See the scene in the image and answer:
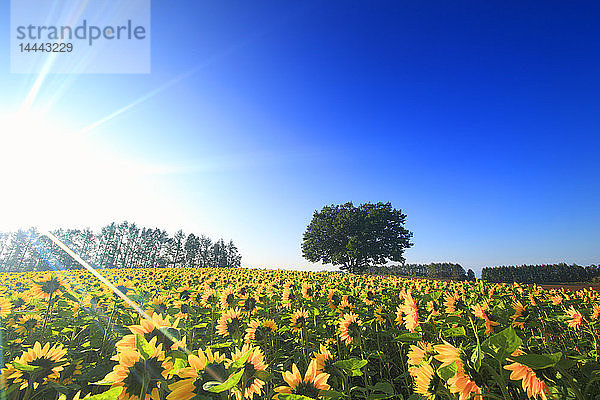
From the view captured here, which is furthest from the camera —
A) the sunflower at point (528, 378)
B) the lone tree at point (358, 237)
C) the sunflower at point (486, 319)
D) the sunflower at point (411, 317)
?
the lone tree at point (358, 237)

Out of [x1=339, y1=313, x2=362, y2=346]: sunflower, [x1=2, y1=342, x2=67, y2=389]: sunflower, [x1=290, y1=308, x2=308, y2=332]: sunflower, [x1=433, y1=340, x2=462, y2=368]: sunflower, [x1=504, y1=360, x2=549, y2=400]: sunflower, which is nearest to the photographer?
[x1=504, y1=360, x2=549, y2=400]: sunflower

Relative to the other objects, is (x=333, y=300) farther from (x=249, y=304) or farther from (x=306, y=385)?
(x=306, y=385)

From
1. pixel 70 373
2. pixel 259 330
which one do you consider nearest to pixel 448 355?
pixel 259 330

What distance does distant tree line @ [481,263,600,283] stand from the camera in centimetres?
2358

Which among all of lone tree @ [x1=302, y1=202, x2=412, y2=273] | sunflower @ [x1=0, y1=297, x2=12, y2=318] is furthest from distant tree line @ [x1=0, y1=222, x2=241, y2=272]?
sunflower @ [x1=0, y1=297, x2=12, y2=318]

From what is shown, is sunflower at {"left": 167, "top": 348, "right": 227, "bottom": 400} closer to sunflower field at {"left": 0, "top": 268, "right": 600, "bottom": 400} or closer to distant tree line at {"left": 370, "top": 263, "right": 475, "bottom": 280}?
sunflower field at {"left": 0, "top": 268, "right": 600, "bottom": 400}

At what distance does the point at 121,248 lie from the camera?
8375 cm

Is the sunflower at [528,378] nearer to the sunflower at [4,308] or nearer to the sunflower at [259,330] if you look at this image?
the sunflower at [259,330]

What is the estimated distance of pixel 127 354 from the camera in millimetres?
1285

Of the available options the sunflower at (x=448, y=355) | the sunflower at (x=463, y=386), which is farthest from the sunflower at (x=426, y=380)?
the sunflower at (x=463, y=386)

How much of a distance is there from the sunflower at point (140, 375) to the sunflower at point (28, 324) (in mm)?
4365

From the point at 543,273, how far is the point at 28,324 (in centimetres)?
3611

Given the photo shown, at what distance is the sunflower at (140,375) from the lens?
1221 millimetres

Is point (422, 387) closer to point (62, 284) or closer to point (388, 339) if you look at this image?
point (388, 339)
